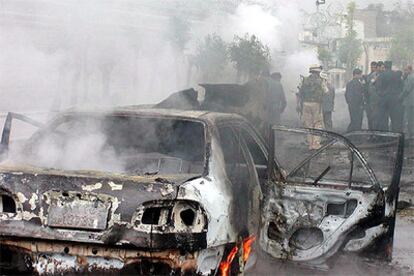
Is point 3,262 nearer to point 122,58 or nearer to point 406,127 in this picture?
point 122,58

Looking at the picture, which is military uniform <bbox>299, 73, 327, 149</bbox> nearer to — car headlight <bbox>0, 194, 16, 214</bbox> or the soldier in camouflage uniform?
the soldier in camouflage uniform

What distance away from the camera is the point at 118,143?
179 inches

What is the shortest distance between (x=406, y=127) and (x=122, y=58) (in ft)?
30.1

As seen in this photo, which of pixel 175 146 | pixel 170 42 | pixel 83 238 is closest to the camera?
pixel 83 238

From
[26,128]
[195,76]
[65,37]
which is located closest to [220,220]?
[65,37]

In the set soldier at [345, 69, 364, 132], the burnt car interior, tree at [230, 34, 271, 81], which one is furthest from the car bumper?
tree at [230, 34, 271, 81]

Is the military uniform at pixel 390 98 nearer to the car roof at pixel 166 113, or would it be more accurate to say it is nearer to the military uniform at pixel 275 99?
the military uniform at pixel 275 99

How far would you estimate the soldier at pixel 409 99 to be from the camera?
13.1 metres

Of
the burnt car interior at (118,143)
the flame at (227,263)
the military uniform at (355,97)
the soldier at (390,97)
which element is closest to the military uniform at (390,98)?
the soldier at (390,97)

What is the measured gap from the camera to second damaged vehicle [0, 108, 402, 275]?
3.37 metres

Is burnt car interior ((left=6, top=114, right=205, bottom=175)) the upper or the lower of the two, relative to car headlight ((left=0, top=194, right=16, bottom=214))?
upper

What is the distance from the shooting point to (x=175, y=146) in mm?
Result: 4422

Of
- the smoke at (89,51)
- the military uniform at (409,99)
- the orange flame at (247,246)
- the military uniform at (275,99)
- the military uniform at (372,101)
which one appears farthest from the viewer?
the military uniform at (372,101)

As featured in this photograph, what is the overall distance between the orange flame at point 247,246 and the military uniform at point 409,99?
31.8 feet
